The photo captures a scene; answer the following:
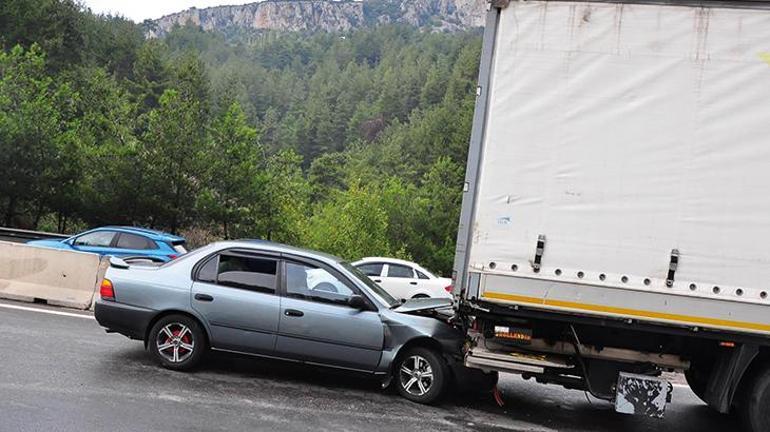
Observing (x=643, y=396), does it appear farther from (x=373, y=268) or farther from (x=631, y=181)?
(x=373, y=268)

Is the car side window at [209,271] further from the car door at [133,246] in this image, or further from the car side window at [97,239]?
the car side window at [97,239]

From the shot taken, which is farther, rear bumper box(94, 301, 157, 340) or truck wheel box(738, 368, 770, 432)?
rear bumper box(94, 301, 157, 340)

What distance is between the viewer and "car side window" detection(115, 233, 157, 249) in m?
16.4

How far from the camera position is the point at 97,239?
16.6 m

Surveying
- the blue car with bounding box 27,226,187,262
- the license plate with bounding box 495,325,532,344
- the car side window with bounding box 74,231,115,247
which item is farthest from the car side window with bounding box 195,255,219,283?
the car side window with bounding box 74,231,115,247

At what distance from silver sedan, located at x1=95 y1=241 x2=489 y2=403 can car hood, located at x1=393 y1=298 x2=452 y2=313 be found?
0.08 feet

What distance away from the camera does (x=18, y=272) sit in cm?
1178

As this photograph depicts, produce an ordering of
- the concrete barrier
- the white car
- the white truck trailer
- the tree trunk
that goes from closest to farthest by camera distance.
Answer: the white truck trailer → the concrete barrier → the white car → the tree trunk

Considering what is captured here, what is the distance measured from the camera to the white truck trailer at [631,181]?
6.59 meters

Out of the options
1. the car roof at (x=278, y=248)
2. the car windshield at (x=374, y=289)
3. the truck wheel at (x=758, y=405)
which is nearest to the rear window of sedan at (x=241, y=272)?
the car roof at (x=278, y=248)

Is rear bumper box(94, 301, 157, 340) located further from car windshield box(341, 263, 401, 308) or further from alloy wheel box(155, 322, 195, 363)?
car windshield box(341, 263, 401, 308)

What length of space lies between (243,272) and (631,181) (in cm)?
418

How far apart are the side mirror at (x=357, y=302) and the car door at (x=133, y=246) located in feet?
31.8

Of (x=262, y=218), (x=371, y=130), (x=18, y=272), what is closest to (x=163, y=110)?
(x=262, y=218)
